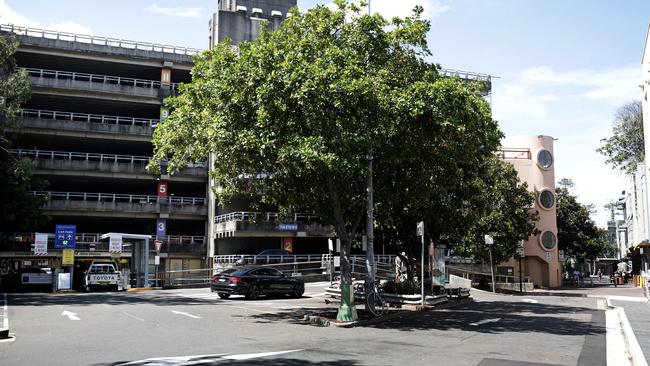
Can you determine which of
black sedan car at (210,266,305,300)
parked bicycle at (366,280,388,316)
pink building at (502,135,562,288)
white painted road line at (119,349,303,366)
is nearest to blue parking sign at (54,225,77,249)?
black sedan car at (210,266,305,300)

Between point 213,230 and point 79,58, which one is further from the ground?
point 79,58

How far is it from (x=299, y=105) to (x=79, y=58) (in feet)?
133

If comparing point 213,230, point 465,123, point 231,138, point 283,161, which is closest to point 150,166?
point 231,138

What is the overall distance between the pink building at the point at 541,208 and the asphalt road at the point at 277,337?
26.7 m

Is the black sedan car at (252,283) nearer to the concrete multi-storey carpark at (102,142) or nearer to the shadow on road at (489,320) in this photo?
the shadow on road at (489,320)

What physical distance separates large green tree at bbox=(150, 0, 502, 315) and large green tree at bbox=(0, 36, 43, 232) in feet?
67.5

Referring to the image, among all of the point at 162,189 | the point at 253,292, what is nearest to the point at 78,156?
the point at 162,189

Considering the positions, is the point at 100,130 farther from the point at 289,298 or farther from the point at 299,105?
the point at 299,105

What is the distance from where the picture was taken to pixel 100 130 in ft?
159

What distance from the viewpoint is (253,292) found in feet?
83.1

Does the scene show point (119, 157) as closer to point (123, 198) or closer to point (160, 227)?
point (123, 198)

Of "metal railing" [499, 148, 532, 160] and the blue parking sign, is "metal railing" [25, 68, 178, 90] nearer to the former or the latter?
the blue parking sign

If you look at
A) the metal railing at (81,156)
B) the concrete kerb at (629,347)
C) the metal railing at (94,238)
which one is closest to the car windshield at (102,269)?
the metal railing at (94,238)

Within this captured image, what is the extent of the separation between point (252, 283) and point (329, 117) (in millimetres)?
11619
